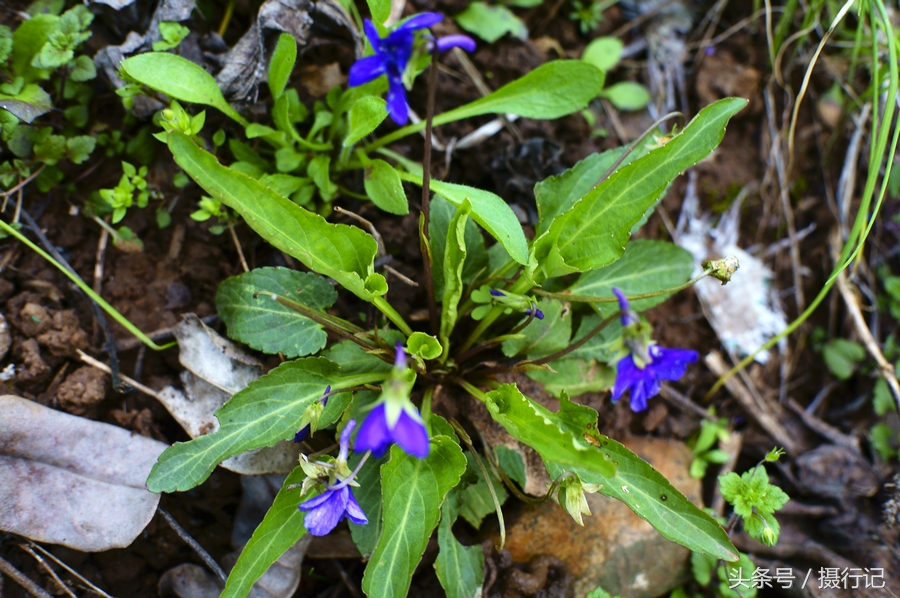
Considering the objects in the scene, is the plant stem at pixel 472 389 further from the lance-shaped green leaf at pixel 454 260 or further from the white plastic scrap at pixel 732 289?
the white plastic scrap at pixel 732 289

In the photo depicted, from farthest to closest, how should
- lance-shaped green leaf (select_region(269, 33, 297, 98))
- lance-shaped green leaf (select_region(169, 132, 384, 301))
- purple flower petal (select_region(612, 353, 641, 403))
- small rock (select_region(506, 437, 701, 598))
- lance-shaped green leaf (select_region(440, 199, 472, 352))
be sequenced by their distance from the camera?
small rock (select_region(506, 437, 701, 598))
lance-shaped green leaf (select_region(269, 33, 297, 98))
lance-shaped green leaf (select_region(440, 199, 472, 352))
lance-shaped green leaf (select_region(169, 132, 384, 301))
purple flower petal (select_region(612, 353, 641, 403))

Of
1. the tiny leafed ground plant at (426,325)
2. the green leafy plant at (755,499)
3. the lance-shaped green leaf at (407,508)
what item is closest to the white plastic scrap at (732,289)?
the tiny leafed ground plant at (426,325)

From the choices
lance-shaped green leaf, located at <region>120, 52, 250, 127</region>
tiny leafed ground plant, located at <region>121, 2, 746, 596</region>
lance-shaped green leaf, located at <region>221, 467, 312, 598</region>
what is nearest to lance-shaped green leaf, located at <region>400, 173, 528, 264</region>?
tiny leafed ground plant, located at <region>121, 2, 746, 596</region>

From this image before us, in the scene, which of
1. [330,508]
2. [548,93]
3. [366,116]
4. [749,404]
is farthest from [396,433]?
[749,404]

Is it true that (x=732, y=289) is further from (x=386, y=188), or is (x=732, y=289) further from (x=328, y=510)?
(x=328, y=510)

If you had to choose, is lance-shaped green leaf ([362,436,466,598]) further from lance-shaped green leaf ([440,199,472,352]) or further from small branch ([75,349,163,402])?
small branch ([75,349,163,402])

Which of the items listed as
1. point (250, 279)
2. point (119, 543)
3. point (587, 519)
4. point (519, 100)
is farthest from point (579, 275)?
point (119, 543)
